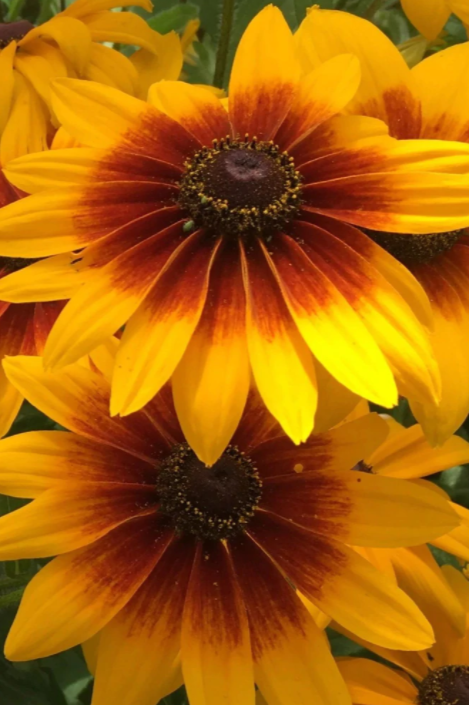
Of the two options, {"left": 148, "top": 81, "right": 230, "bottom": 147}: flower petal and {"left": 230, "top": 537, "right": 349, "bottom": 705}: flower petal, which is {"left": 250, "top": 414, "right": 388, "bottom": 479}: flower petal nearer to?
{"left": 230, "top": 537, "right": 349, "bottom": 705}: flower petal

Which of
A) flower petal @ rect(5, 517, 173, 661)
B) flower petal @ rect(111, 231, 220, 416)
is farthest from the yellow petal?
flower petal @ rect(5, 517, 173, 661)

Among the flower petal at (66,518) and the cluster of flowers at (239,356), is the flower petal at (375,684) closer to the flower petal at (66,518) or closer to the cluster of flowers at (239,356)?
the cluster of flowers at (239,356)

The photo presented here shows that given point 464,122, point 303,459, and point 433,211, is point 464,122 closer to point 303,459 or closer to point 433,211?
point 433,211

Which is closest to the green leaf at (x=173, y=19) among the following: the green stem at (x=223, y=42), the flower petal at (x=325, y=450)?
the green stem at (x=223, y=42)

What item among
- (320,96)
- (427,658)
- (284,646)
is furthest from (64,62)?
(427,658)

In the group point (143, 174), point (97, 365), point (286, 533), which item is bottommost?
point (286, 533)

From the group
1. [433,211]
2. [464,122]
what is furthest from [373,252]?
[464,122]

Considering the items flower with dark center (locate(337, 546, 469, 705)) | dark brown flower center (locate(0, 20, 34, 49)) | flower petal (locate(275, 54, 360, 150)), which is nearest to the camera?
flower petal (locate(275, 54, 360, 150))
